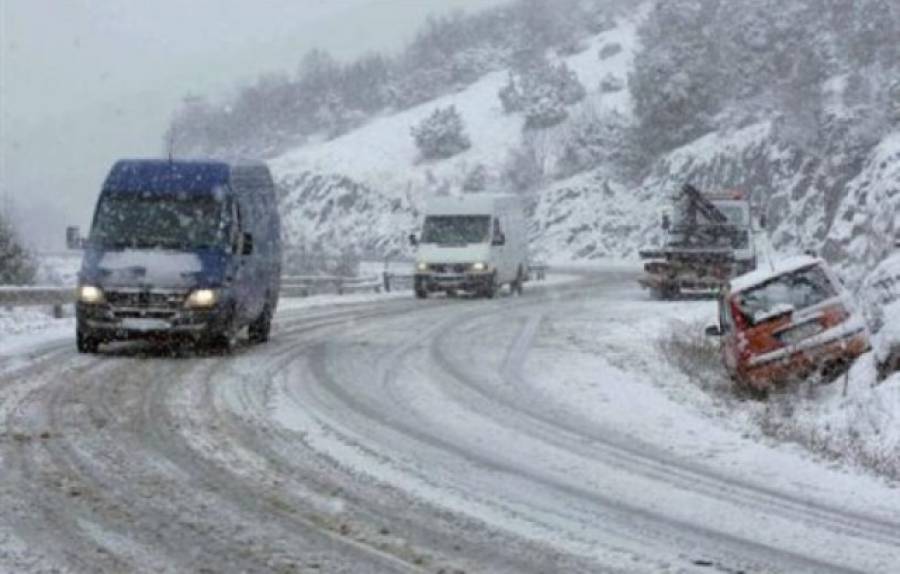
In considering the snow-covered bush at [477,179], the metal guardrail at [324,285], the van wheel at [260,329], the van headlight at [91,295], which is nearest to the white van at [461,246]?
the metal guardrail at [324,285]

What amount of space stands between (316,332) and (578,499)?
12.8 m

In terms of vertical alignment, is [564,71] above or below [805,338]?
above

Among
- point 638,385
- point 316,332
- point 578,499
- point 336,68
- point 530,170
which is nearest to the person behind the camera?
point 578,499

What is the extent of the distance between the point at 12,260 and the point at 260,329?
19.7 meters

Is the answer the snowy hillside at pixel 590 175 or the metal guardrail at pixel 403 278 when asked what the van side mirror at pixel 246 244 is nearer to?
the metal guardrail at pixel 403 278

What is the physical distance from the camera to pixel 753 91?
62.4 m

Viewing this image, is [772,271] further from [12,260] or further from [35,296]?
[12,260]

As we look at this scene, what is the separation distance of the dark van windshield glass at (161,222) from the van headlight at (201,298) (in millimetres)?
794

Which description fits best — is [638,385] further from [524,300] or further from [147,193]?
[524,300]

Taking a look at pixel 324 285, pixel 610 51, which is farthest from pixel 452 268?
pixel 610 51

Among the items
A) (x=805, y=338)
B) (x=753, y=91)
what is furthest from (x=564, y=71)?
(x=805, y=338)

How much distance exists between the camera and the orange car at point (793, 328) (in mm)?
13578

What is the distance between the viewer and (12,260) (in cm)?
3566

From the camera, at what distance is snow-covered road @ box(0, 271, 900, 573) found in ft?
20.6
